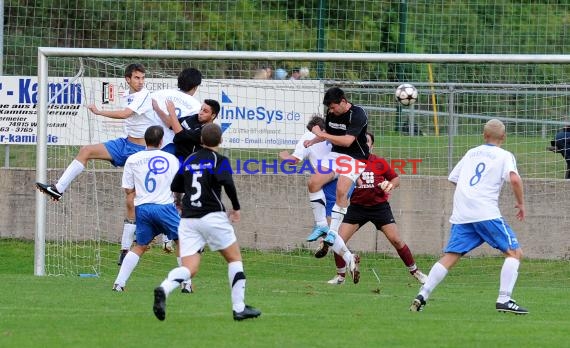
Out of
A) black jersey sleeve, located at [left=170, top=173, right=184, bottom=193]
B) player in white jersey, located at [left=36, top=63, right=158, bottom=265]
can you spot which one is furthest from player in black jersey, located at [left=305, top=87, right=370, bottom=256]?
black jersey sleeve, located at [left=170, top=173, right=184, bottom=193]

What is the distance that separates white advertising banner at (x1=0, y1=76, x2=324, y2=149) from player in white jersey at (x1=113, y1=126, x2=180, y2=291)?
18.0 ft

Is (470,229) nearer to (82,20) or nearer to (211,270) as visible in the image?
(211,270)

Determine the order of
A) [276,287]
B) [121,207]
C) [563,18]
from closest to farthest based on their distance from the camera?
1. [276,287]
2. [121,207]
3. [563,18]

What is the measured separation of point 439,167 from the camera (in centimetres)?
1873

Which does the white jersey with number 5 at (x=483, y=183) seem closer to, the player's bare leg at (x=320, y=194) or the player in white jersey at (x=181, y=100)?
the player in white jersey at (x=181, y=100)

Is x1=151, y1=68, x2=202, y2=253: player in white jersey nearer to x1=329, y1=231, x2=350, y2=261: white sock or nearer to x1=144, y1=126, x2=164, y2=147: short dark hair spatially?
Answer: x1=144, y1=126, x2=164, y2=147: short dark hair

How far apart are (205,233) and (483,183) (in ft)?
9.50

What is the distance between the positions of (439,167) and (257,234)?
3191 mm

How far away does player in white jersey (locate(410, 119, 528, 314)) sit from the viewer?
36.9 ft

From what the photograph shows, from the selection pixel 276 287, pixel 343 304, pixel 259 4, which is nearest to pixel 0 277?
pixel 276 287

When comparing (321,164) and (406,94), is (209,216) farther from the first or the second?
(406,94)

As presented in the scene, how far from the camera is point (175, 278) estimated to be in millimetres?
10039

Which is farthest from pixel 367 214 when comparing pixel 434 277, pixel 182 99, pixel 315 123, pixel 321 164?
pixel 434 277

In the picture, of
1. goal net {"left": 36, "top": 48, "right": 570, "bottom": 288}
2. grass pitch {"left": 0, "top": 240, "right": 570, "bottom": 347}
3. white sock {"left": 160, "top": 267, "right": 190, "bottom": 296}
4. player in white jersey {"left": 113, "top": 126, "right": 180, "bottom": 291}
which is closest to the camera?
grass pitch {"left": 0, "top": 240, "right": 570, "bottom": 347}
